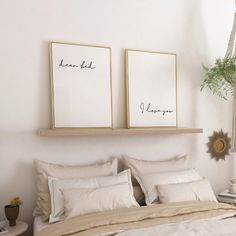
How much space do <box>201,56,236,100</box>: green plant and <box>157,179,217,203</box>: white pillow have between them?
1.26 metres

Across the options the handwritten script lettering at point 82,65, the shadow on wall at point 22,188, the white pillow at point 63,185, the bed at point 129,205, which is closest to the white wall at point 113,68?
the shadow on wall at point 22,188

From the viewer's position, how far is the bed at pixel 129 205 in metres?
2.01

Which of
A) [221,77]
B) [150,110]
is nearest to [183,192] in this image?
[150,110]

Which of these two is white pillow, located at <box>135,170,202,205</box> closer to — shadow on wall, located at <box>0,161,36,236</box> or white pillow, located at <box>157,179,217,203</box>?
white pillow, located at <box>157,179,217,203</box>

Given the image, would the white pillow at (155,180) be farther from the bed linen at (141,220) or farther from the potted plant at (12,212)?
the potted plant at (12,212)

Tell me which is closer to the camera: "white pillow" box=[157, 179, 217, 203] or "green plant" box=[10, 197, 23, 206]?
"green plant" box=[10, 197, 23, 206]

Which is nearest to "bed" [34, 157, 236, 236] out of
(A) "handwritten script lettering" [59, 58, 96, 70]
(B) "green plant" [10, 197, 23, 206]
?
(B) "green plant" [10, 197, 23, 206]

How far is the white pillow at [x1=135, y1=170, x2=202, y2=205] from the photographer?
8.93 ft

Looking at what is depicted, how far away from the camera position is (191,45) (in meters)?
3.49

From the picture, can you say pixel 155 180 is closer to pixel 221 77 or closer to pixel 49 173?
pixel 49 173

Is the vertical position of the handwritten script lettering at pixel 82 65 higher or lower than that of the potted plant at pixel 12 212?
higher

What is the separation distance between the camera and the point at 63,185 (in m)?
2.44

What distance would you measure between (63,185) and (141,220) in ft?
2.23

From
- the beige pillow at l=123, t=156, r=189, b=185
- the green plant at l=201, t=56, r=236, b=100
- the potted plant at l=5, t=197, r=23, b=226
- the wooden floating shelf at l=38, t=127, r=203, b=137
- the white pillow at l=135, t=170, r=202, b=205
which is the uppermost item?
the green plant at l=201, t=56, r=236, b=100
